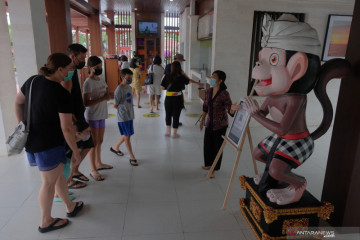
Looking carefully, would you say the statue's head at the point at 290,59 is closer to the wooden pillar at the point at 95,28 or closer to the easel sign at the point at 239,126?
the easel sign at the point at 239,126

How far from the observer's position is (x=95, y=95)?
3191mm

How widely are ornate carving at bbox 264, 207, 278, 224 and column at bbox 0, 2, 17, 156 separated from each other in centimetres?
390

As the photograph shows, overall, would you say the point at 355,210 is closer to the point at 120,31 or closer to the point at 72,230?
the point at 72,230

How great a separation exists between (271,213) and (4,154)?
3957 mm

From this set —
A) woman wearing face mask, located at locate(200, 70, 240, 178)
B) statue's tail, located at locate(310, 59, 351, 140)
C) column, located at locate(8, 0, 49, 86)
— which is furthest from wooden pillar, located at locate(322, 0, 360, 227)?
column, located at locate(8, 0, 49, 86)

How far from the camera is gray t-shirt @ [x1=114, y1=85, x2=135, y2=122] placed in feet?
11.6

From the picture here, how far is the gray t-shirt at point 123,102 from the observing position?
354 centimetres

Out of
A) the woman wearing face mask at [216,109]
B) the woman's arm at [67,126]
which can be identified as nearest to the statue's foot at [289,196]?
the woman wearing face mask at [216,109]

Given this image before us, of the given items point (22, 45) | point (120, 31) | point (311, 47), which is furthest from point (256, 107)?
point (120, 31)

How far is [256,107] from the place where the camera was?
7.47ft

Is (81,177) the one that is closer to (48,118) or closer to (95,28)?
(48,118)

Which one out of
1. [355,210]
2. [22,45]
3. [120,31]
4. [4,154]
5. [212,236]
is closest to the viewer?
[355,210]

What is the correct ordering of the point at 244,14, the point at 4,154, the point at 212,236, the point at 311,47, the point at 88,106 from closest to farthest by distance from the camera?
the point at 311,47 < the point at 212,236 < the point at 88,106 < the point at 4,154 < the point at 244,14

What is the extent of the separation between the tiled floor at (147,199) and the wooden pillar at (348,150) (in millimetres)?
782
